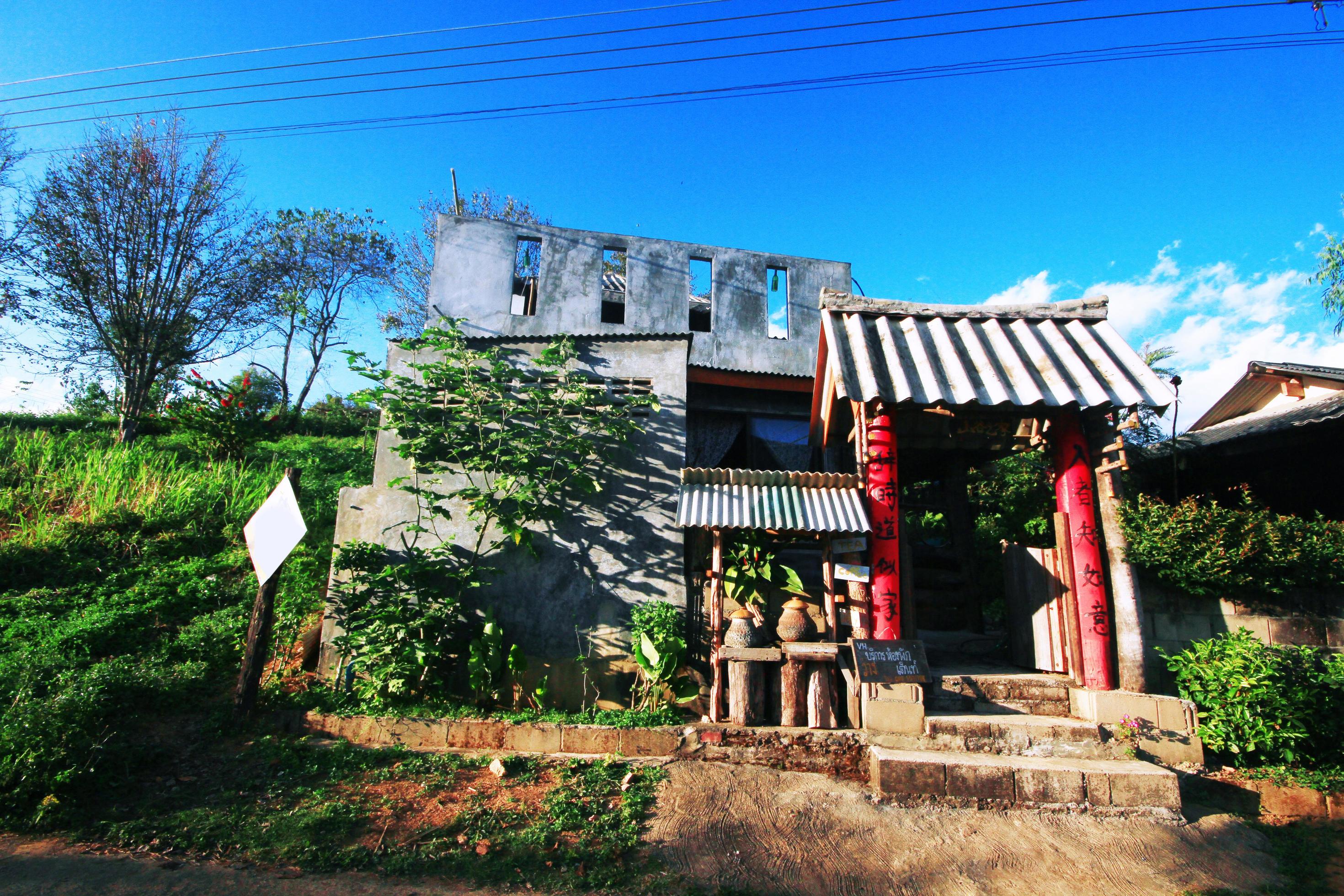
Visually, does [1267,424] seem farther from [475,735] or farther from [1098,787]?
[475,735]

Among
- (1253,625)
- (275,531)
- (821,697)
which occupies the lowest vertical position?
(821,697)

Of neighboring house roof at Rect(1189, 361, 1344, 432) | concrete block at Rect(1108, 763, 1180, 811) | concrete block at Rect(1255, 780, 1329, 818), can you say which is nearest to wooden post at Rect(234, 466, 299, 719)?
concrete block at Rect(1108, 763, 1180, 811)

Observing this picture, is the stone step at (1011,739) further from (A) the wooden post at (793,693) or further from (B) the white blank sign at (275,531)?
(B) the white blank sign at (275,531)

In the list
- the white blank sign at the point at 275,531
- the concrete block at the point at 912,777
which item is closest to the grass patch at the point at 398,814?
the white blank sign at the point at 275,531

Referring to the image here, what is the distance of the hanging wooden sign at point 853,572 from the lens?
6.56m

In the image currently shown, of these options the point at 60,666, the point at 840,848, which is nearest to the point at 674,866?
the point at 840,848

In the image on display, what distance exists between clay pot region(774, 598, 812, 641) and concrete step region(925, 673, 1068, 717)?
1.32 m

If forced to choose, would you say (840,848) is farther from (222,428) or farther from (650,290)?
(222,428)

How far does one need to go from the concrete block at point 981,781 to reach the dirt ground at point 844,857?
154mm

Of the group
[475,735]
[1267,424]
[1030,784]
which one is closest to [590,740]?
[475,735]

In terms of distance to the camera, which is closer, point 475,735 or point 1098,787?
point 1098,787

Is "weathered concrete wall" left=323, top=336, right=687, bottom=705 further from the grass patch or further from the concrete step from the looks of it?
the concrete step

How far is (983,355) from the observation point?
695 cm

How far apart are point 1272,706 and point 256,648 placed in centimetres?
960
